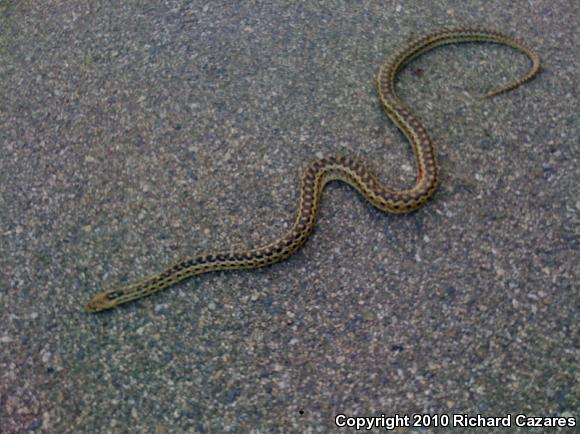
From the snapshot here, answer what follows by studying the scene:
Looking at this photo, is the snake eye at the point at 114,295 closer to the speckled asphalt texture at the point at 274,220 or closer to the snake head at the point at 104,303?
the snake head at the point at 104,303

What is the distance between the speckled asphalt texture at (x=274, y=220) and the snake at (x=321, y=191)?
111mm

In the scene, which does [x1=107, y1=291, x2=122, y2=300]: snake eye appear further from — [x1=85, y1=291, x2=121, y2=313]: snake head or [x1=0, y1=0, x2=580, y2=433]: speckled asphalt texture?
[x1=0, y1=0, x2=580, y2=433]: speckled asphalt texture

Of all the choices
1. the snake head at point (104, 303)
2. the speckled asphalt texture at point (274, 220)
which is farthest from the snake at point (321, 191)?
the speckled asphalt texture at point (274, 220)

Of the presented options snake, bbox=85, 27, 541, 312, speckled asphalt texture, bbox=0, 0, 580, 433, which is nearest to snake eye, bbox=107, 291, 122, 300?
snake, bbox=85, 27, 541, 312

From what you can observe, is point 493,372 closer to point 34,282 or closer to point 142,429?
point 142,429

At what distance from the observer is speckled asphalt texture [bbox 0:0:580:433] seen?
5156 millimetres

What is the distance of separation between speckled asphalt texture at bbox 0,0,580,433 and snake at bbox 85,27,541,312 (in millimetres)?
111

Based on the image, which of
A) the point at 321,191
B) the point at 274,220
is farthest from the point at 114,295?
the point at 321,191

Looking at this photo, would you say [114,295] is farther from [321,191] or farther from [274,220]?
[321,191]

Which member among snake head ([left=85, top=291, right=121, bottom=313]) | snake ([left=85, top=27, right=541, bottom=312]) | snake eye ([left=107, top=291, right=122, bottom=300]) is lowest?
snake head ([left=85, top=291, right=121, bottom=313])

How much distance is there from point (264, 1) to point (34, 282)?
3985 mm

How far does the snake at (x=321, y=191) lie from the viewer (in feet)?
18.3

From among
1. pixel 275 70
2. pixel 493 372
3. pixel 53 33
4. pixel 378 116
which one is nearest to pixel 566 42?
pixel 378 116

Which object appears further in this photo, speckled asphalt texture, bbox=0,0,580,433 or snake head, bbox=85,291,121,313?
snake head, bbox=85,291,121,313
